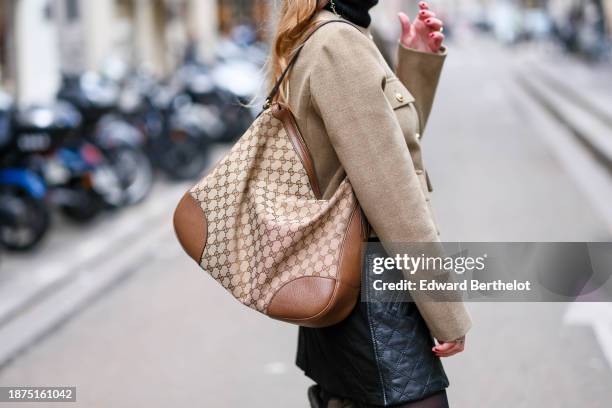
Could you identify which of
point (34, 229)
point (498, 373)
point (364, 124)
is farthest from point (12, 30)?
point (364, 124)

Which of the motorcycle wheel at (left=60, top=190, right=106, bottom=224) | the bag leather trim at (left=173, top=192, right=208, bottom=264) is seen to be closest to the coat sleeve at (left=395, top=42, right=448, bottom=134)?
the bag leather trim at (left=173, top=192, right=208, bottom=264)

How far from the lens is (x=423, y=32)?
8.48 ft

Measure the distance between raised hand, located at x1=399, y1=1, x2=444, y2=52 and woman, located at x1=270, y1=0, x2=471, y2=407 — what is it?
32 cm

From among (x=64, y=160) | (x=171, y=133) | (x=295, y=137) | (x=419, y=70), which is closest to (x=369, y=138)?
(x=295, y=137)

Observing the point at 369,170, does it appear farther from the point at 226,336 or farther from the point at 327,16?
the point at 226,336

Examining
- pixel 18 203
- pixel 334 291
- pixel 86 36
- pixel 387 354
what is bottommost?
pixel 86 36

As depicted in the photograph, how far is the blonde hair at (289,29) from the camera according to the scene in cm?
217

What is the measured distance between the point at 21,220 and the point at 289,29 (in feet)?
16.0

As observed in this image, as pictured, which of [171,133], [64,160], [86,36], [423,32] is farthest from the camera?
[86,36]

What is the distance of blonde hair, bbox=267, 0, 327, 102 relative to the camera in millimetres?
2172

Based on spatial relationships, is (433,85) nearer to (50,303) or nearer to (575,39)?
(50,303)

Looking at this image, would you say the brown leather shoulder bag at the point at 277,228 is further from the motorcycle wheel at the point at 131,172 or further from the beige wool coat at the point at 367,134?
the motorcycle wheel at the point at 131,172

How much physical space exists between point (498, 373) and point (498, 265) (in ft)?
7.06

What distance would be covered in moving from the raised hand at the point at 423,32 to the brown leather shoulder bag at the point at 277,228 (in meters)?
0.49
